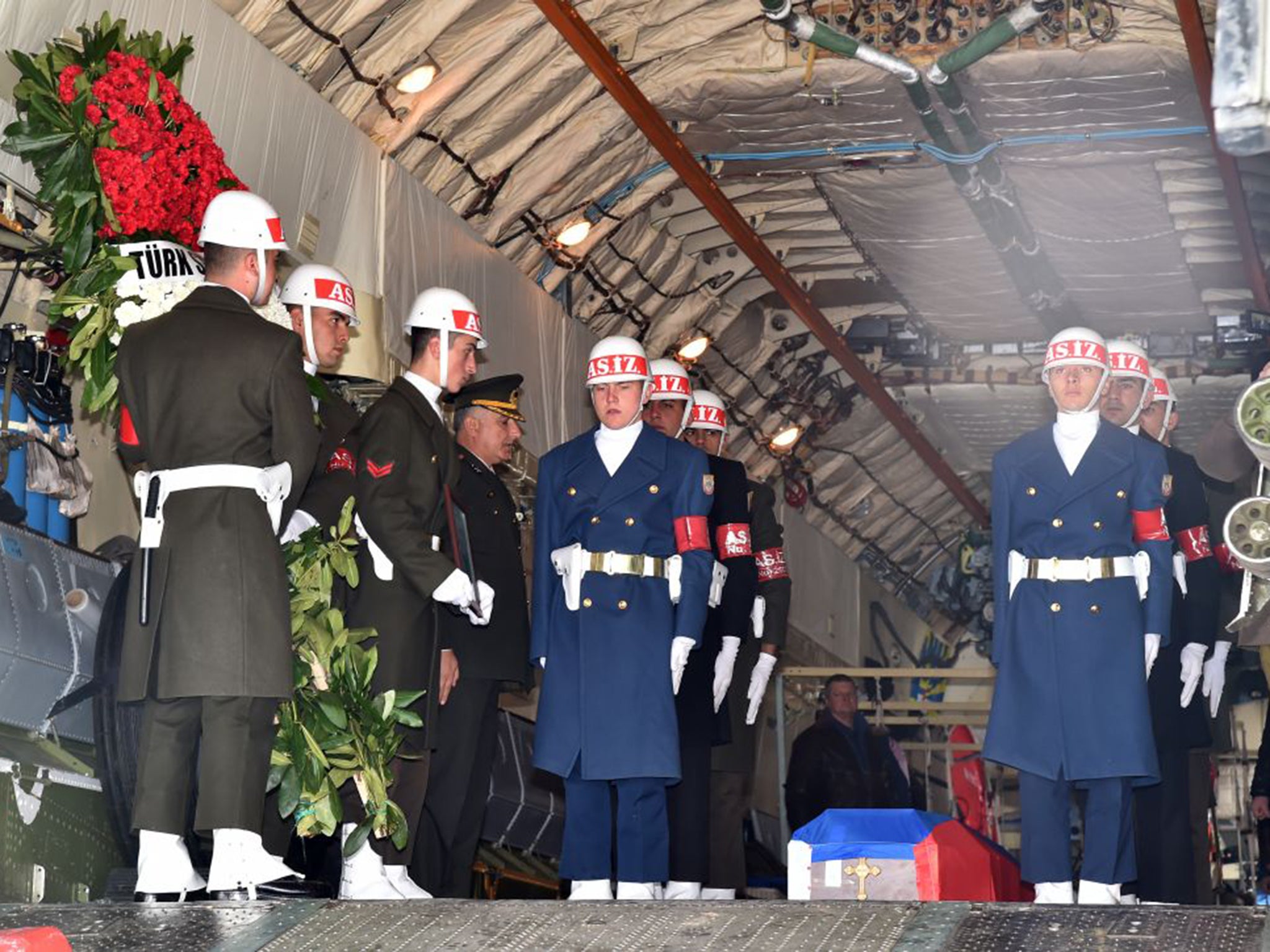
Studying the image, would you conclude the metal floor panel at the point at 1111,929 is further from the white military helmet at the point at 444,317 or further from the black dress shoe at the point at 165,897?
the white military helmet at the point at 444,317

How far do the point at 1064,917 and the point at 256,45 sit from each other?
484 centimetres

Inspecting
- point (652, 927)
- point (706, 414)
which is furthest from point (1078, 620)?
point (706, 414)

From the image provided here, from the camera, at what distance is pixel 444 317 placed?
21.6ft

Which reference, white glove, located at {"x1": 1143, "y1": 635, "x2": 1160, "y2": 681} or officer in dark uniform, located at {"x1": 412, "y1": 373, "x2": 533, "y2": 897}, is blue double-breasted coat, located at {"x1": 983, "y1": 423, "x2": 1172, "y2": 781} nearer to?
white glove, located at {"x1": 1143, "y1": 635, "x2": 1160, "y2": 681}

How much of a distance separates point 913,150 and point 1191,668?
442cm

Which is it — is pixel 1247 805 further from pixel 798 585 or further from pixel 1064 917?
pixel 1064 917

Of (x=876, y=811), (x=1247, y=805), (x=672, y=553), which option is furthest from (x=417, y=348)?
(x=1247, y=805)

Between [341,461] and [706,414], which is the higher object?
[706,414]

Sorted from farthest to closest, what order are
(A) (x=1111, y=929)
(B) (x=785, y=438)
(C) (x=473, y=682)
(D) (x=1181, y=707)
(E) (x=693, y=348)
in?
(B) (x=785, y=438) < (E) (x=693, y=348) < (D) (x=1181, y=707) < (C) (x=473, y=682) < (A) (x=1111, y=929)

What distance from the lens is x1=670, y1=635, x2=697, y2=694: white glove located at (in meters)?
6.58

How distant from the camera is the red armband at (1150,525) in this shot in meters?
6.24

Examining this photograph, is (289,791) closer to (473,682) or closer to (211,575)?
(211,575)

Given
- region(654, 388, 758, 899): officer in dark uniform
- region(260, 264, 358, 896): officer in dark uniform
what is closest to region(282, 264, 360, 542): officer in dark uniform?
region(260, 264, 358, 896): officer in dark uniform

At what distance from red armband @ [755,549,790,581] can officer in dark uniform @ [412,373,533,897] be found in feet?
4.85
